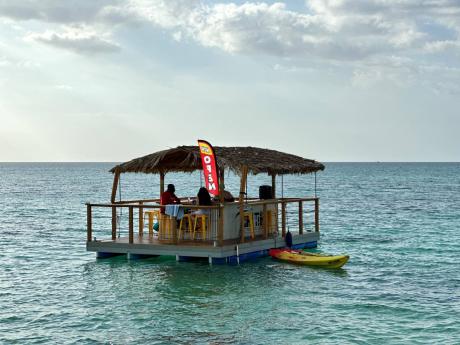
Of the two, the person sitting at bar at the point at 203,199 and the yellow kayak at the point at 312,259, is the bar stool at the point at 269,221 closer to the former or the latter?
the yellow kayak at the point at 312,259

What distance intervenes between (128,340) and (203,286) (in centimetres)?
529

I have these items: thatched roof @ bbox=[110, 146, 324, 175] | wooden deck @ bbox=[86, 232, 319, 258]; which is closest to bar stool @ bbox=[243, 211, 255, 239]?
wooden deck @ bbox=[86, 232, 319, 258]

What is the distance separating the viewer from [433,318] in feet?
52.4

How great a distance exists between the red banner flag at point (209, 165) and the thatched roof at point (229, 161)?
0.58 meters

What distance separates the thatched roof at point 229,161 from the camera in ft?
73.3

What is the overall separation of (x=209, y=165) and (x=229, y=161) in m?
0.73

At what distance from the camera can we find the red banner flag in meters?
21.7

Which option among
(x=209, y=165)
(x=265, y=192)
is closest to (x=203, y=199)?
(x=209, y=165)

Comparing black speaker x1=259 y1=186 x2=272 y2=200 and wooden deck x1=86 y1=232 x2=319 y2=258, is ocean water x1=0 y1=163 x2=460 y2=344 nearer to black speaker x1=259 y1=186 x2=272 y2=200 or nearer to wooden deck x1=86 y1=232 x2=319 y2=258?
wooden deck x1=86 y1=232 x2=319 y2=258

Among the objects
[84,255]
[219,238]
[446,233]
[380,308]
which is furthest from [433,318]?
[446,233]

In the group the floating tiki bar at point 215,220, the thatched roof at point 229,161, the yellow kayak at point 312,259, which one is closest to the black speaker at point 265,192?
the floating tiki bar at point 215,220

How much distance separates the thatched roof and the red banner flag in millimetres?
575

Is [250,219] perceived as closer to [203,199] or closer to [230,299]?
[203,199]

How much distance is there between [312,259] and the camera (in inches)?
883
